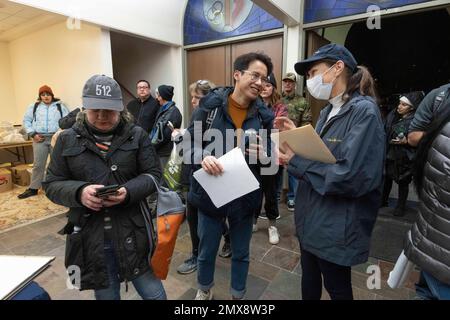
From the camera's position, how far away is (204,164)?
4.75 ft

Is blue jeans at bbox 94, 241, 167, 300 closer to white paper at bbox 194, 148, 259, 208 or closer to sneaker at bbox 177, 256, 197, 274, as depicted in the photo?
white paper at bbox 194, 148, 259, 208

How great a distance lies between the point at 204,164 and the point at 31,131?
427 centimetres

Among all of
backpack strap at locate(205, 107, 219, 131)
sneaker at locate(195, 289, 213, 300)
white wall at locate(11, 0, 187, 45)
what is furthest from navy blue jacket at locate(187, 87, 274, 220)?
white wall at locate(11, 0, 187, 45)

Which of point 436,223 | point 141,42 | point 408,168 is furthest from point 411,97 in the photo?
point 141,42

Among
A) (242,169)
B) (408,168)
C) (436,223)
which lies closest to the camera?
(436,223)

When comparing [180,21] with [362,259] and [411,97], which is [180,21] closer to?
[411,97]

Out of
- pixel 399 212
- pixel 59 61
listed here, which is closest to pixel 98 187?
pixel 399 212

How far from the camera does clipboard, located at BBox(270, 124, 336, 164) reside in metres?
1.16

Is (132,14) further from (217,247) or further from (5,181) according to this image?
(217,247)

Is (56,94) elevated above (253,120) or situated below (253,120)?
above

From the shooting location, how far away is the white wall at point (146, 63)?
5.38 m

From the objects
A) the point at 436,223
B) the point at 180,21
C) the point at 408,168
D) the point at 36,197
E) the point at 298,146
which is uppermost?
the point at 180,21

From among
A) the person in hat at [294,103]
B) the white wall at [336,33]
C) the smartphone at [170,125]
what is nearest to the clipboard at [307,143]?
the smartphone at [170,125]

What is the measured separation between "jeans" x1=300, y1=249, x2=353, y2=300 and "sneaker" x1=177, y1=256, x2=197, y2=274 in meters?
1.21
